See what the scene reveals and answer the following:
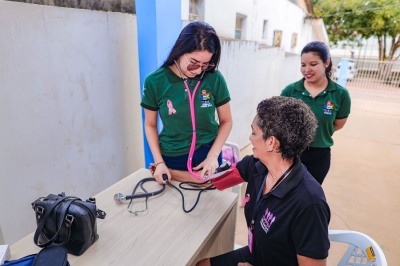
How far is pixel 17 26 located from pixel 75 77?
0.43 m

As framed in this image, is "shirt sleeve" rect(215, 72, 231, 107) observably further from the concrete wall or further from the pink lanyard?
the concrete wall

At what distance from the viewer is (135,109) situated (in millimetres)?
2250

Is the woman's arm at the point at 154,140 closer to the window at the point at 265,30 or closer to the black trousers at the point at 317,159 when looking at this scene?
the black trousers at the point at 317,159

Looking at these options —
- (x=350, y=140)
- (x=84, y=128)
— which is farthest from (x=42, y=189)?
(x=350, y=140)

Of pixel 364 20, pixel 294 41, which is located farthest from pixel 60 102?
pixel 364 20

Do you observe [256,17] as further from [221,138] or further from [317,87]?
[221,138]

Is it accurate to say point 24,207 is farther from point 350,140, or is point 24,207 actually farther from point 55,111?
point 350,140

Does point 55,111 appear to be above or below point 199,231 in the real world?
above

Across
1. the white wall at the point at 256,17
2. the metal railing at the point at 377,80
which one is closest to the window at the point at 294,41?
the white wall at the point at 256,17

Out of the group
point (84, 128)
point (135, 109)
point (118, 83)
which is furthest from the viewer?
point (135, 109)

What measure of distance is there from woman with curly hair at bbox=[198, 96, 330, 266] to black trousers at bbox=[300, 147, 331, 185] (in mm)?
830

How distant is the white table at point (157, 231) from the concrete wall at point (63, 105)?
2.13 ft

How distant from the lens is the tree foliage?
11414mm

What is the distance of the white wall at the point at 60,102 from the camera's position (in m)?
1.42
